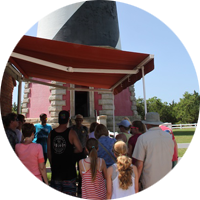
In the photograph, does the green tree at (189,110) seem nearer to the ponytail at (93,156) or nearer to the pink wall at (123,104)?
the pink wall at (123,104)

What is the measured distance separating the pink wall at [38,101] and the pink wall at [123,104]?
4.28 m

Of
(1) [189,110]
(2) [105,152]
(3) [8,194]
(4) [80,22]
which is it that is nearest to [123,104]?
(4) [80,22]

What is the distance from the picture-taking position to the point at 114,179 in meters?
2.50

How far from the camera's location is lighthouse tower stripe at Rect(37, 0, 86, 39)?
12.4 meters

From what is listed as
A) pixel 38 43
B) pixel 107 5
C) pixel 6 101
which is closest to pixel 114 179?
pixel 38 43

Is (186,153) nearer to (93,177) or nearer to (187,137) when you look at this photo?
(187,137)

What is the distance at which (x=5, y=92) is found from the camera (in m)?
6.20

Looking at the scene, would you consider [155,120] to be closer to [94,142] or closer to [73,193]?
[94,142]

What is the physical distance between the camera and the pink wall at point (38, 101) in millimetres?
12207

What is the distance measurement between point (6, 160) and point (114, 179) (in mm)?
1825

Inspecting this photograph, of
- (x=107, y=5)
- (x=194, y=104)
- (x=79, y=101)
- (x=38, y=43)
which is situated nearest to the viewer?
(x=38, y=43)

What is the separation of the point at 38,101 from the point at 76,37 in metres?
4.56

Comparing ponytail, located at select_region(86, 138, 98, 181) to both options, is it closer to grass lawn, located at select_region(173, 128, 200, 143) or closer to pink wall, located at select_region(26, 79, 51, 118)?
pink wall, located at select_region(26, 79, 51, 118)

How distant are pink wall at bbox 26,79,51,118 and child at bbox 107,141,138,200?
1010 centimetres
